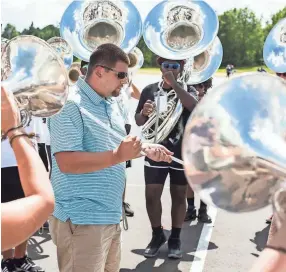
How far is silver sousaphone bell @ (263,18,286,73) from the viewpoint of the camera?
20.1ft

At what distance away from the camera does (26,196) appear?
1.30 metres

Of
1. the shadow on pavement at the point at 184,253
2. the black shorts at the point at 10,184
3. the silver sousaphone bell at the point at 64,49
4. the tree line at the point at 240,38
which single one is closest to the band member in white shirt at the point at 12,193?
the black shorts at the point at 10,184

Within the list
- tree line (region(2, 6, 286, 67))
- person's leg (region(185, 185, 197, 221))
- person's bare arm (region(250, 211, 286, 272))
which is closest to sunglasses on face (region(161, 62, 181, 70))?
person's leg (region(185, 185, 197, 221))

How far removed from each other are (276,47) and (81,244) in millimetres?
4580

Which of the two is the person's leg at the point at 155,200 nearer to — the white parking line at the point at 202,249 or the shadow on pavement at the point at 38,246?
the white parking line at the point at 202,249

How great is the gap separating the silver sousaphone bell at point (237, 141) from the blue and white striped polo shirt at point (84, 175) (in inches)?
45.7

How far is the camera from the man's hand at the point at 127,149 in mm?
2418

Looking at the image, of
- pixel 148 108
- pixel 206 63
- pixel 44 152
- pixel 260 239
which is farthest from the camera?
pixel 206 63

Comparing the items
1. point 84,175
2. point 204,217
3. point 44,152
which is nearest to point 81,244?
point 84,175

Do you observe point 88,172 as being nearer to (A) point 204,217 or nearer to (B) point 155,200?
(B) point 155,200

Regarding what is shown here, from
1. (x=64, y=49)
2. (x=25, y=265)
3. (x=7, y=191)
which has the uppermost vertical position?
(x=64, y=49)

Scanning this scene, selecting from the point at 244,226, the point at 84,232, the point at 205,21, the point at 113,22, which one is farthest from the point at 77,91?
the point at 244,226

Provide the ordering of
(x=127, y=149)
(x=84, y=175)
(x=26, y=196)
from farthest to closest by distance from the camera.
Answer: (x=84, y=175) < (x=127, y=149) < (x=26, y=196)

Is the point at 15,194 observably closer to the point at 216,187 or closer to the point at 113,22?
the point at 113,22
